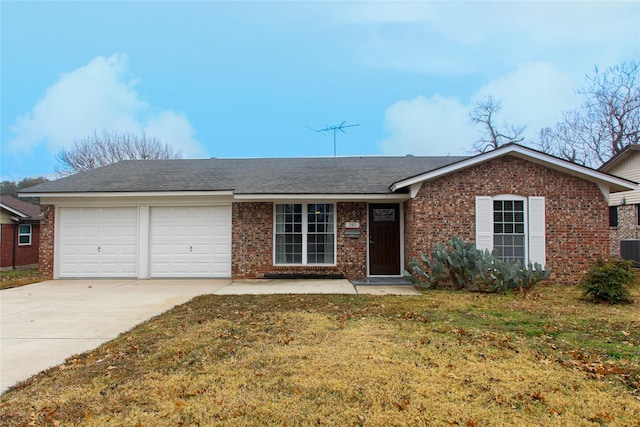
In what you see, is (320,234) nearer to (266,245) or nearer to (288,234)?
(288,234)

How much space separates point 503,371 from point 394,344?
1337 millimetres

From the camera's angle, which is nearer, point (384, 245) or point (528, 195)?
point (528, 195)

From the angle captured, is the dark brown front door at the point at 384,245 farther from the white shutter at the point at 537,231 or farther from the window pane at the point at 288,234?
the white shutter at the point at 537,231

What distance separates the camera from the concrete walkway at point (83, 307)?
514cm

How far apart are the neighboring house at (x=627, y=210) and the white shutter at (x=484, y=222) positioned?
1007 centimetres

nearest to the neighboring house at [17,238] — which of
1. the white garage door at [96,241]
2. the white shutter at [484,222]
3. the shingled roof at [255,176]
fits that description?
the shingled roof at [255,176]

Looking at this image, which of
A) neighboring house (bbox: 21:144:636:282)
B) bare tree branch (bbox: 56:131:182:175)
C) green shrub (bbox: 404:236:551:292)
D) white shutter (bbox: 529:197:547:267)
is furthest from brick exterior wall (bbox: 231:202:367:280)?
bare tree branch (bbox: 56:131:182:175)

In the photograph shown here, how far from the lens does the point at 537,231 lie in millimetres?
10680

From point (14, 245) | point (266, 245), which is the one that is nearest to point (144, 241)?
point (266, 245)

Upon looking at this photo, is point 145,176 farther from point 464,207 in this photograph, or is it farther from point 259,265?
point 464,207

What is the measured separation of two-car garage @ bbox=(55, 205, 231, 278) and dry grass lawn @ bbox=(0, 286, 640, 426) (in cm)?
583

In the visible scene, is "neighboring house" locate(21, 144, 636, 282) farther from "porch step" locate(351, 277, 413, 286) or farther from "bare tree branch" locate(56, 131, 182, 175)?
"bare tree branch" locate(56, 131, 182, 175)

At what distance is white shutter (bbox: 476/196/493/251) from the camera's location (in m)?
10.7

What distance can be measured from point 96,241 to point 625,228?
69.2ft
